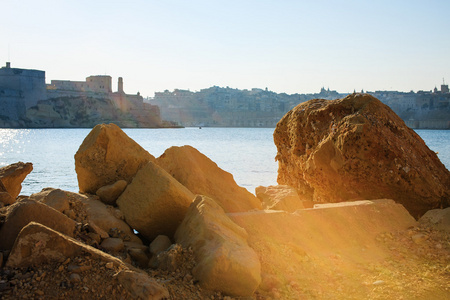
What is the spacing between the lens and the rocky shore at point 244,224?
257 centimetres

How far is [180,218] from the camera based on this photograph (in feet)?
12.1

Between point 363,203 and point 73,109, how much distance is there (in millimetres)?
80345

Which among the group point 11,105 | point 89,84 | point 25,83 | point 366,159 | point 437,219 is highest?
point 89,84

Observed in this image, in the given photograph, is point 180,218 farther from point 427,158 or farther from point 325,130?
point 427,158

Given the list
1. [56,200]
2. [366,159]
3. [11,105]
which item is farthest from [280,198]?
[11,105]

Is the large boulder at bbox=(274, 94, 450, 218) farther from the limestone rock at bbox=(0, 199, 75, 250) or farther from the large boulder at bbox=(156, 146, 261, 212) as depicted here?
the limestone rock at bbox=(0, 199, 75, 250)

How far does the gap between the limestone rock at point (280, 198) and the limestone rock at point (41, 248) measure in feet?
8.10

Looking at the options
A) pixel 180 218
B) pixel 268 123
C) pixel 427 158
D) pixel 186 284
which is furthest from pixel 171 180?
pixel 268 123

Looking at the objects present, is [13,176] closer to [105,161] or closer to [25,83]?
[105,161]

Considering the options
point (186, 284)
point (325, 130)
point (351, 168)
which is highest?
point (325, 130)

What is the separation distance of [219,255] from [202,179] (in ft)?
5.80

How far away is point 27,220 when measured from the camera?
111 inches

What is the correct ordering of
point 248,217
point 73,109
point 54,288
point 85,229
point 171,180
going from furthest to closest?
point 73,109 < point 248,217 < point 171,180 < point 85,229 < point 54,288

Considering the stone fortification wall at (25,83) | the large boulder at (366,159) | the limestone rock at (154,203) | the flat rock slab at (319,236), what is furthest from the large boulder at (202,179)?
the stone fortification wall at (25,83)
